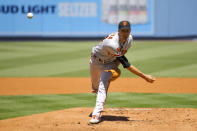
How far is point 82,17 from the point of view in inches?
1025

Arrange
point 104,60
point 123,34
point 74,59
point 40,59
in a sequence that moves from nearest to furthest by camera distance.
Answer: point 123,34, point 104,60, point 74,59, point 40,59

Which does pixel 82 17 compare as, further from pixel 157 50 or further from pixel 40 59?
pixel 40 59

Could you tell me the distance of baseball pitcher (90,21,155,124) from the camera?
7.19m

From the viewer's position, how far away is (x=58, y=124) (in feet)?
24.2

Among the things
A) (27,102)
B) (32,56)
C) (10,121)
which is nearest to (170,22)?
(32,56)

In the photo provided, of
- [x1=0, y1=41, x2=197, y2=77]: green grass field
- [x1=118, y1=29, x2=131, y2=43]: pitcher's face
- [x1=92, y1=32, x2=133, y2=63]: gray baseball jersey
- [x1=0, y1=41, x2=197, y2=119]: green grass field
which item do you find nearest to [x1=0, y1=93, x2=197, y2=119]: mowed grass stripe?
[x1=0, y1=41, x2=197, y2=119]: green grass field

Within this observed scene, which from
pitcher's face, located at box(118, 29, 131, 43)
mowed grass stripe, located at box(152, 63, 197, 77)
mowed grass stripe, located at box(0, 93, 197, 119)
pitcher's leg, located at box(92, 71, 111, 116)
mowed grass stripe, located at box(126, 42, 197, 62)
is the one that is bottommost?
mowed grass stripe, located at box(126, 42, 197, 62)

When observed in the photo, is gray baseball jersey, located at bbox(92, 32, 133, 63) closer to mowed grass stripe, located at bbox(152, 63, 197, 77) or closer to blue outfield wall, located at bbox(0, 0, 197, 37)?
mowed grass stripe, located at bbox(152, 63, 197, 77)

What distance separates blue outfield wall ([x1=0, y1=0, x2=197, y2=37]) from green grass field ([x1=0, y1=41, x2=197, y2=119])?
2.22 meters

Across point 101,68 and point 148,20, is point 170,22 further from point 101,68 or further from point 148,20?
point 101,68

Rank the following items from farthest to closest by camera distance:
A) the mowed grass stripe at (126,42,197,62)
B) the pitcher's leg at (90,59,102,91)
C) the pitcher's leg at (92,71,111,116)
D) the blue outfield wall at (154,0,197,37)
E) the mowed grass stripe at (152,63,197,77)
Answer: the blue outfield wall at (154,0,197,37) → the mowed grass stripe at (126,42,197,62) → the mowed grass stripe at (152,63,197,77) → the pitcher's leg at (90,59,102,91) → the pitcher's leg at (92,71,111,116)

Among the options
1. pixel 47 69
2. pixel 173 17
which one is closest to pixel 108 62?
pixel 47 69

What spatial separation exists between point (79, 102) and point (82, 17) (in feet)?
55.0

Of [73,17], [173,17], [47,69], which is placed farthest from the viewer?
[173,17]
